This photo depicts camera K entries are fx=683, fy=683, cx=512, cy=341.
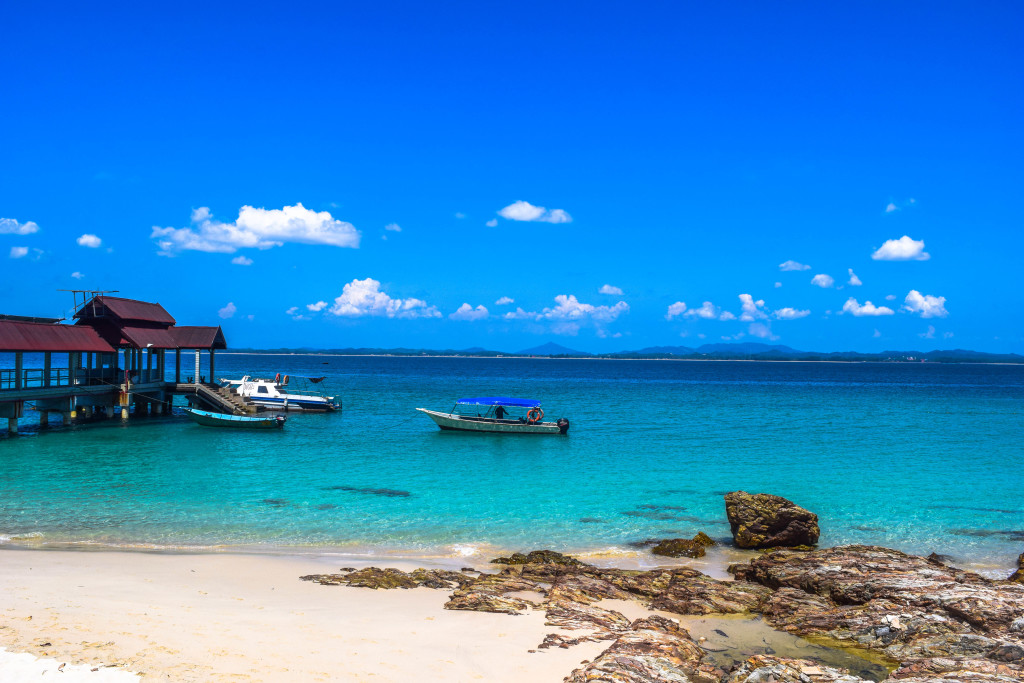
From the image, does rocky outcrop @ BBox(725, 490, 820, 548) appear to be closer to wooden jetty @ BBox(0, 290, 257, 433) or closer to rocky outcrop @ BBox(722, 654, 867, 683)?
rocky outcrop @ BBox(722, 654, 867, 683)

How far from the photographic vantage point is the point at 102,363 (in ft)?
135

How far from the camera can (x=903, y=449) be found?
35.1 meters

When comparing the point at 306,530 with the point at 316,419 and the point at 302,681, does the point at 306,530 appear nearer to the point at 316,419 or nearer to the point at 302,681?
the point at 302,681

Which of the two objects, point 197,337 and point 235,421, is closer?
point 235,421

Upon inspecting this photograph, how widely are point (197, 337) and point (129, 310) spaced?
5.19 m

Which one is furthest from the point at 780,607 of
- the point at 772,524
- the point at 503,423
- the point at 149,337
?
the point at 149,337

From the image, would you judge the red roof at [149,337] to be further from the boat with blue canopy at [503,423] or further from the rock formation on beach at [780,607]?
the rock formation on beach at [780,607]

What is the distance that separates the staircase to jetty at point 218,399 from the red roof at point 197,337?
8.77 feet

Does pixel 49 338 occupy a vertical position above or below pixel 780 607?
above

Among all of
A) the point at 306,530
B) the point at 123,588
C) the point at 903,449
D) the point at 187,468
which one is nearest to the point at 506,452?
the point at 187,468

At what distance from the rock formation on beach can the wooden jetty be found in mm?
28002

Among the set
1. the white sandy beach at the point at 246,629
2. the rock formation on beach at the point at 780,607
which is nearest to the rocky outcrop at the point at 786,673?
the rock formation on beach at the point at 780,607

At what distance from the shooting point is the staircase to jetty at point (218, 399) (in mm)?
43125

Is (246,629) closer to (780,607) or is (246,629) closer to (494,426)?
(780,607)
